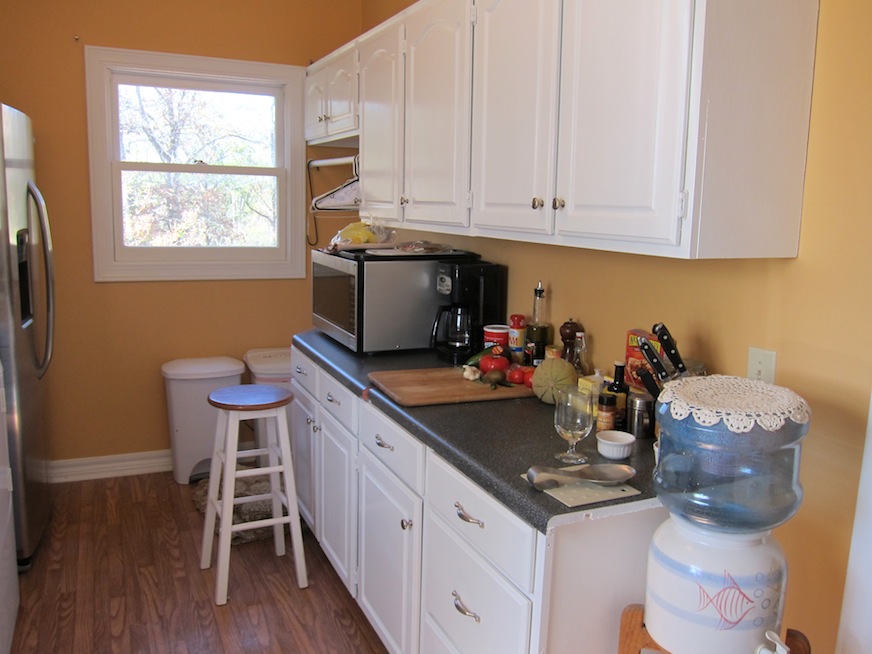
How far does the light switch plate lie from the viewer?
1675 millimetres

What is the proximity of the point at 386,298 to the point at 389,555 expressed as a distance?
0.93 m

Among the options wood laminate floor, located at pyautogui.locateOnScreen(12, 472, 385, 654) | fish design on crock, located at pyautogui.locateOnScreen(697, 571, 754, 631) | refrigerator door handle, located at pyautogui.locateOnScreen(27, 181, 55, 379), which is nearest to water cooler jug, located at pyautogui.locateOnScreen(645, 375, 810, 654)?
fish design on crock, located at pyautogui.locateOnScreen(697, 571, 754, 631)

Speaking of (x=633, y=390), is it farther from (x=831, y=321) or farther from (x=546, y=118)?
(x=546, y=118)

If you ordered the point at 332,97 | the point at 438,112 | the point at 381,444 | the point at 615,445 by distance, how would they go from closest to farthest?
the point at 615,445
the point at 381,444
the point at 438,112
the point at 332,97

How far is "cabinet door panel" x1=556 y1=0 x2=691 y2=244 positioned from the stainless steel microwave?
0.96 meters

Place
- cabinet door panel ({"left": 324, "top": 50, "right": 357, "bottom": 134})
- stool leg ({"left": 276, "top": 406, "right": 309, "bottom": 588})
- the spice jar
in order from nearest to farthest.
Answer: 1. the spice jar
2. stool leg ({"left": 276, "top": 406, "right": 309, "bottom": 588})
3. cabinet door panel ({"left": 324, "top": 50, "right": 357, "bottom": 134})

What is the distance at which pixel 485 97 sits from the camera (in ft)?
7.23

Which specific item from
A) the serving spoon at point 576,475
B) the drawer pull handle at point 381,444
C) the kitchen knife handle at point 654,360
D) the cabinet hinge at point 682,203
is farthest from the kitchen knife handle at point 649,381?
the drawer pull handle at point 381,444

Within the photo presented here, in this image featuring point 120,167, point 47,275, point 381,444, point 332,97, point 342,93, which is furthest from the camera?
point 120,167

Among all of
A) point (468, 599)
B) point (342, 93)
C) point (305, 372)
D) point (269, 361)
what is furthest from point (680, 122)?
point (269, 361)

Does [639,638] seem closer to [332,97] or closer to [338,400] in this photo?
[338,400]

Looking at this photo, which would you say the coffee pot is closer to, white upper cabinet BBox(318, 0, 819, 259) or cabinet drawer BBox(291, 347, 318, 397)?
white upper cabinet BBox(318, 0, 819, 259)

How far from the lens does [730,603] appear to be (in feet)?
4.32

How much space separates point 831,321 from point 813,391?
152 mm
